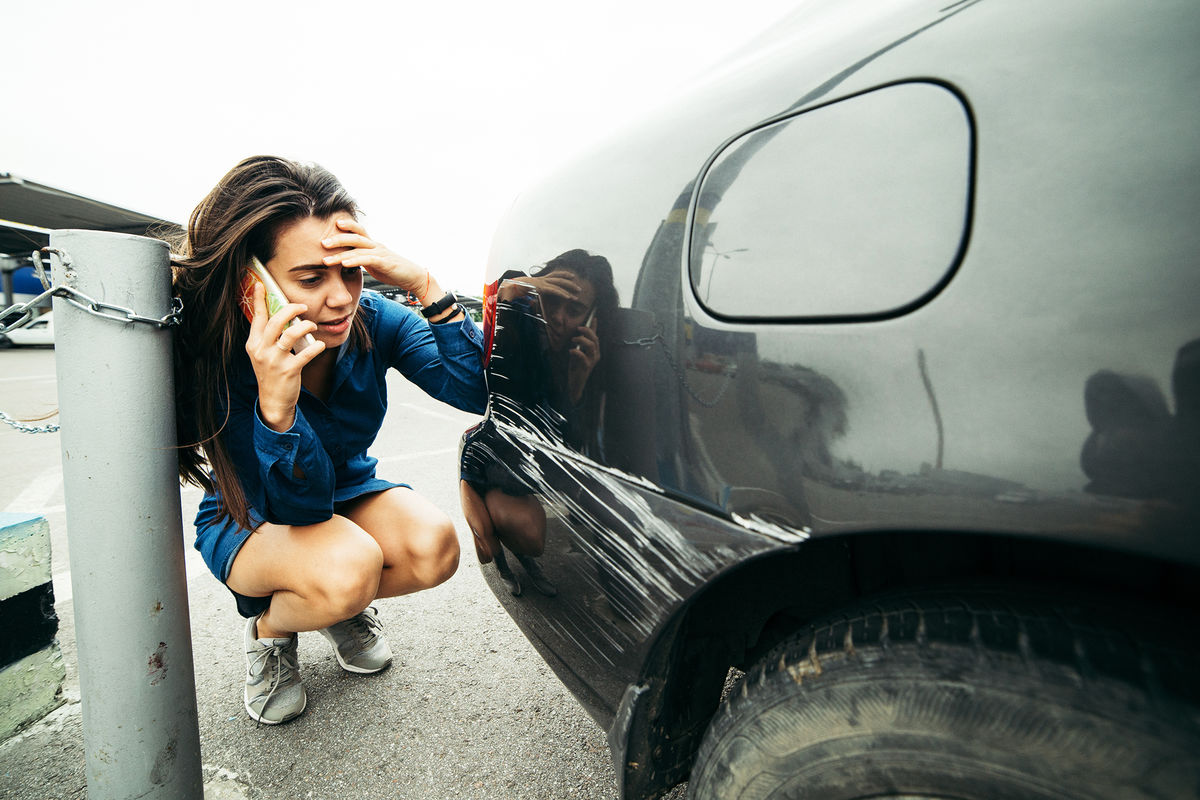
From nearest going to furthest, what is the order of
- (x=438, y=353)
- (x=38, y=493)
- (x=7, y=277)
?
(x=438, y=353)
(x=38, y=493)
(x=7, y=277)

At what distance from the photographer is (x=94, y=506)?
107cm

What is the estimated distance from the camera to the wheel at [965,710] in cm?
55

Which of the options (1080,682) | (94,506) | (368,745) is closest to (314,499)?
(94,506)

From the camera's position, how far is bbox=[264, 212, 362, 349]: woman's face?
54.2 inches

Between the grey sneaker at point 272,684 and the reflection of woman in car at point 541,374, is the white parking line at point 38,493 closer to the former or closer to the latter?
the grey sneaker at point 272,684

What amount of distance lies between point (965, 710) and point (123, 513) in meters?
1.27

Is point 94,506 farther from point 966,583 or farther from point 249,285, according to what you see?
point 966,583

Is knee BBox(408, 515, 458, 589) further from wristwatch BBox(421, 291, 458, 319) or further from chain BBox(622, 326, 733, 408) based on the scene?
chain BBox(622, 326, 733, 408)

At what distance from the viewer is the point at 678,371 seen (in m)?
0.82

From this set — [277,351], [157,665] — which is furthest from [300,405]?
[157,665]

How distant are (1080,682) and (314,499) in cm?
147

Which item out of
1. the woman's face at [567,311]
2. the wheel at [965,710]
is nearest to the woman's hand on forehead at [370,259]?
the woman's face at [567,311]

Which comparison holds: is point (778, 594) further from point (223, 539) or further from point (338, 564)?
point (223, 539)

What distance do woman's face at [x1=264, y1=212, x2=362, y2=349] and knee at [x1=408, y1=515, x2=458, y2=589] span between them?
60cm
